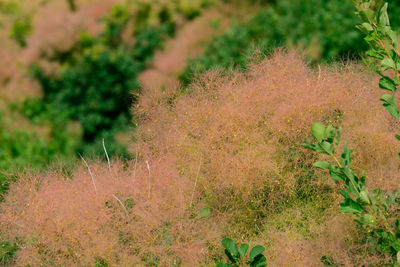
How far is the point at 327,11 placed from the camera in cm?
354

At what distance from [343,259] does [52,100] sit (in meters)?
3.87

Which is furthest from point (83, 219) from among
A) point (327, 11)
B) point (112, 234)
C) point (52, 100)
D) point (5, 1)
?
point (5, 1)

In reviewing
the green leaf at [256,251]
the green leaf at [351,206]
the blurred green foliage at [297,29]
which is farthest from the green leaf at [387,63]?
the blurred green foliage at [297,29]

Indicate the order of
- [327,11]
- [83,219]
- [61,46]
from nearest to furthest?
[83,219] < [327,11] < [61,46]

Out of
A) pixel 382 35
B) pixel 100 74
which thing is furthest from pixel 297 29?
pixel 382 35

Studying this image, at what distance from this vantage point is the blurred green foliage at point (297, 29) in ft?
10.5

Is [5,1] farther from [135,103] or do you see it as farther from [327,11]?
[135,103]

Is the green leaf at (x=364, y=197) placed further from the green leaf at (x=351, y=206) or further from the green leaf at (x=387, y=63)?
the green leaf at (x=387, y=63)

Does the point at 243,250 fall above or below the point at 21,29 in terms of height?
below

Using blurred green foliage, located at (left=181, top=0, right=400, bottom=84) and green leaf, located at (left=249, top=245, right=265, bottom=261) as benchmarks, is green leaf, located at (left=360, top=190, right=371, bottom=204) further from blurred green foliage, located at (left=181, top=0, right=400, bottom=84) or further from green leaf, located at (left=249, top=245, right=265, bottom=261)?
blurred green foliage, located at (left=181, top=0, right=400, bottom=84)

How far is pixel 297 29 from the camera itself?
11.3 feet

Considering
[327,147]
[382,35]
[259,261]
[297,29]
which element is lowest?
[297,29]

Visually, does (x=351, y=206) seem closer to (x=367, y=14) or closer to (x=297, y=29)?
(x=367, y=14)

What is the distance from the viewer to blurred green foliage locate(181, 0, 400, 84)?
10.5 feet
